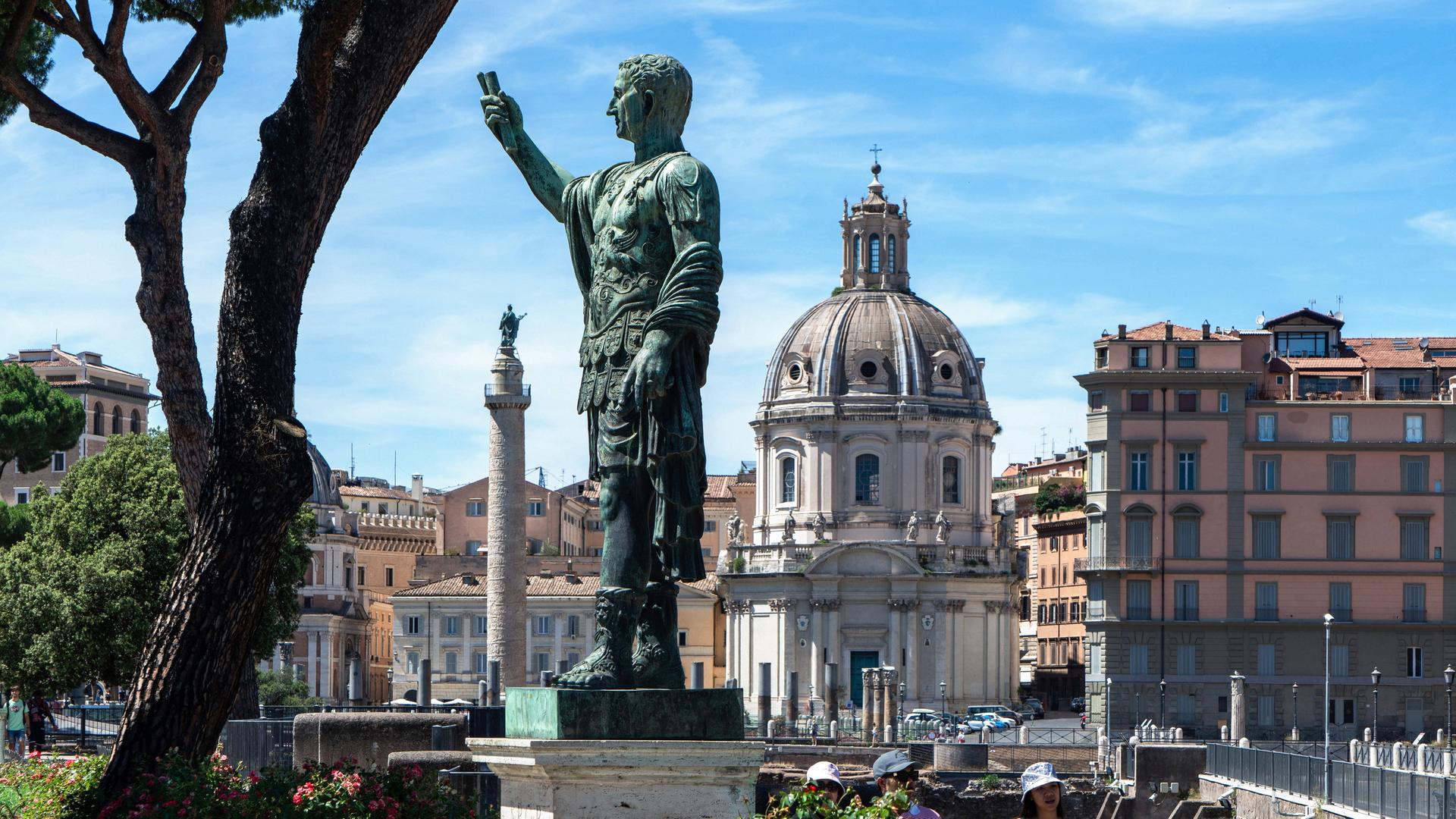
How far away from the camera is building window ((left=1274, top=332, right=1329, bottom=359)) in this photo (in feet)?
245

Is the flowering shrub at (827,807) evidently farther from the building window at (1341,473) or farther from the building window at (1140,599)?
the building window at (1341,473)

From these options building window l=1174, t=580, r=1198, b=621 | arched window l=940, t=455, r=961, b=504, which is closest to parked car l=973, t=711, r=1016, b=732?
building window l=1174, t=580, r=1198, b=621

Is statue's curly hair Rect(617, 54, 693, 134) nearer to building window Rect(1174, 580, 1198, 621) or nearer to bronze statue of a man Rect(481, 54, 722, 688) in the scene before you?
bronze statue of a man Rect(481, 54, 722, 688)

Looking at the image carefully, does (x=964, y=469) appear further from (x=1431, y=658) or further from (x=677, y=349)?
(x=677, y=349)

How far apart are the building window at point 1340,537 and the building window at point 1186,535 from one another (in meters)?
4.00

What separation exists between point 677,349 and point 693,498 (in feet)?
1.72

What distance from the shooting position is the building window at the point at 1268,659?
66.6 meters

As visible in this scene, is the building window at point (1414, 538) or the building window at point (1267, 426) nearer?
the building window at point (1414, 538)

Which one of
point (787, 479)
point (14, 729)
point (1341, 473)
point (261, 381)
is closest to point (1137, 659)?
point (1341, 473)

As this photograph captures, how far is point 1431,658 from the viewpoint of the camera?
66500 millimetres

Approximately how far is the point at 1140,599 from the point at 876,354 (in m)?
19.8

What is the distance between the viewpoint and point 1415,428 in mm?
67688

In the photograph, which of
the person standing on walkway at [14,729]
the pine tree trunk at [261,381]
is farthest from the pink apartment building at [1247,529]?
the pine tree trunk at [261,381]

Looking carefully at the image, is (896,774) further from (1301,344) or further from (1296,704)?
(1301,344)
